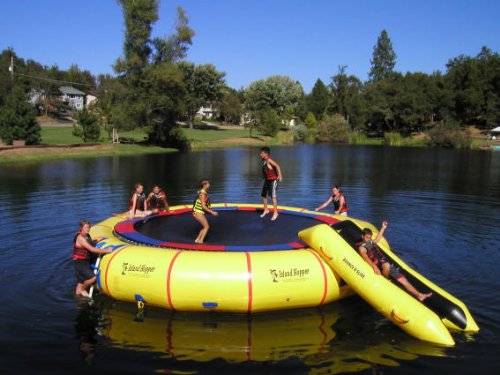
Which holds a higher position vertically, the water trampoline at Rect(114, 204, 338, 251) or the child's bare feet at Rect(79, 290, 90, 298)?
the water trampoline at Rect(114, 204, 338, 251)

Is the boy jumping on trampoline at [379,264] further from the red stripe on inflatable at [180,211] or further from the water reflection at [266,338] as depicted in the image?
the red stripe on inflatable at [180,211]

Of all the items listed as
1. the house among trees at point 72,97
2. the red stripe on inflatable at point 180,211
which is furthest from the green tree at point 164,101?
the house among trees at point 72,97

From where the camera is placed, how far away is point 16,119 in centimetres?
4288

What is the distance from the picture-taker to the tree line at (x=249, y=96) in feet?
173

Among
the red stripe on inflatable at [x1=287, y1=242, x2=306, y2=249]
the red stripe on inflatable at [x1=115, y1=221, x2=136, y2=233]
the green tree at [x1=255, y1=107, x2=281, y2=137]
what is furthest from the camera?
the green tree at [x1=255, y1=107, x2=281, y2=137]

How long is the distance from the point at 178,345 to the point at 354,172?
28.5 meters

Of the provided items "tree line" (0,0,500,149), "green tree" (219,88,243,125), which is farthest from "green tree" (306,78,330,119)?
"green tree" (219,88,243,125)

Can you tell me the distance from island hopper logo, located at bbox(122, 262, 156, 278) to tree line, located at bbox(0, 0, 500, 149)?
38674 millimetres

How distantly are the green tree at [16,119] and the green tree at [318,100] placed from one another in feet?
245

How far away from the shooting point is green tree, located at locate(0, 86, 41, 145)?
42.6 metres

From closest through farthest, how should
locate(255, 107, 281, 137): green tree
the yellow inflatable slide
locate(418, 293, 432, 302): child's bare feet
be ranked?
the yellow inflatable slide < locate(418, 293, 432, 302): child's bare feet < locate(255, 107, 281, 137): green tree

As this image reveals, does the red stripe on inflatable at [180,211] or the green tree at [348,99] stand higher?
the green tree at [348,99]

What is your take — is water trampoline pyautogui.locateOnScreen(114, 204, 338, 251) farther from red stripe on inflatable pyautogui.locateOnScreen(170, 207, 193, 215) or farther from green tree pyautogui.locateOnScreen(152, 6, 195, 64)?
green tree pyautogui.locateOnScreen(152, 6, 195, 64)

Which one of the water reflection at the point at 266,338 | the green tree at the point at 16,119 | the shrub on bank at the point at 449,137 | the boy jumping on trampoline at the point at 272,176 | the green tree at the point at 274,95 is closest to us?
the water reflection at the point at 266,338
